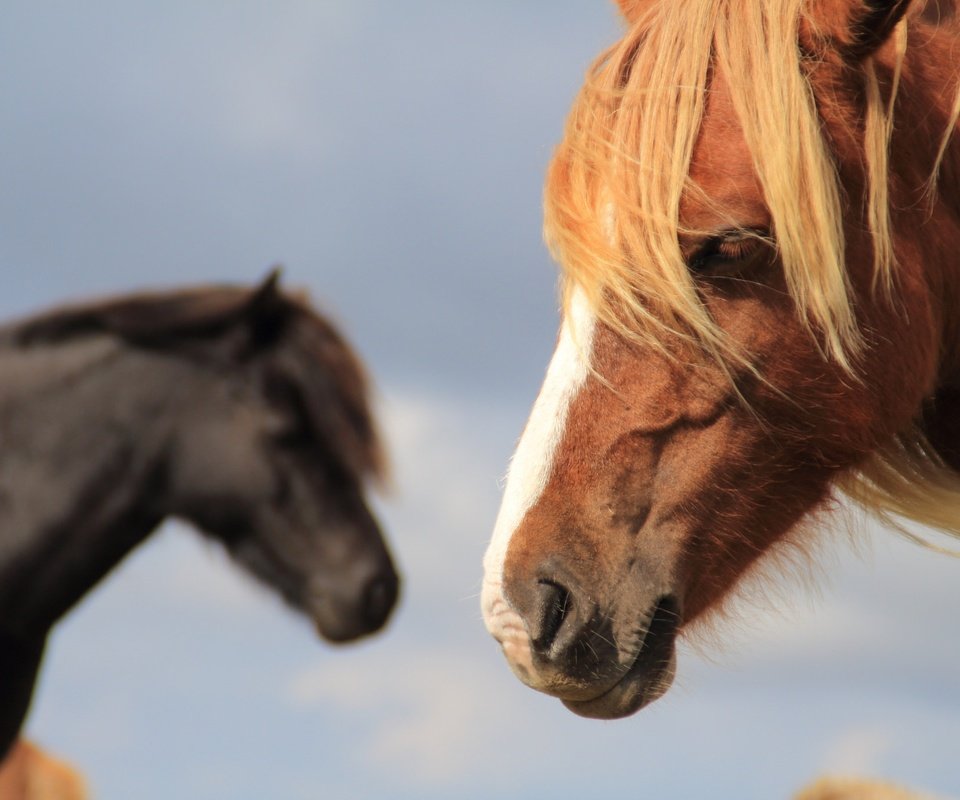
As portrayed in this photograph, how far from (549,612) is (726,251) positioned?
69 cm

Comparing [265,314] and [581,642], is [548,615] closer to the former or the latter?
[581,642]

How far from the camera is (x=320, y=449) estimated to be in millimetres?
2883

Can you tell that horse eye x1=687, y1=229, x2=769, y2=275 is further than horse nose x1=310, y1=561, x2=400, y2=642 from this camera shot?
No

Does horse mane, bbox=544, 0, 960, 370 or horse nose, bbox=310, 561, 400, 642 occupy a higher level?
horse mane, bbox=544, 0, 960, 370

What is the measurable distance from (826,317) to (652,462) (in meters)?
0.40

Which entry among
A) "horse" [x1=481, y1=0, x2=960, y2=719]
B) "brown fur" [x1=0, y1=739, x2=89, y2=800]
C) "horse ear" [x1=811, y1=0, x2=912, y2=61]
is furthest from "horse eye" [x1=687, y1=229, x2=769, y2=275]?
"brown fur" [x1=0, y1=739, x2=89, y2=800]

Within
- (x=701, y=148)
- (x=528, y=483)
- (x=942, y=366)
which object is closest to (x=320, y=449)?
(x=528, y=483)

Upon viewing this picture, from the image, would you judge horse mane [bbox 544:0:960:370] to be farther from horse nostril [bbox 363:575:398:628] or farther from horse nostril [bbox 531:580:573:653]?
horse nostril [bbox 363:575:398:628]

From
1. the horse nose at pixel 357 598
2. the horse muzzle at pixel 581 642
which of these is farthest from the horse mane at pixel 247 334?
the horse muzzle at pixel 581 642

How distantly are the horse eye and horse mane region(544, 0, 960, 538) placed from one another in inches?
1.6

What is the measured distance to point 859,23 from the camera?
2096mm

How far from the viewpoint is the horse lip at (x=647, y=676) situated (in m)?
1.91

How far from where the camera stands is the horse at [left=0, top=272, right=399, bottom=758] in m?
2.68

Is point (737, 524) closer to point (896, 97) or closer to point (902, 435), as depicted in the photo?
point (902, 435)
